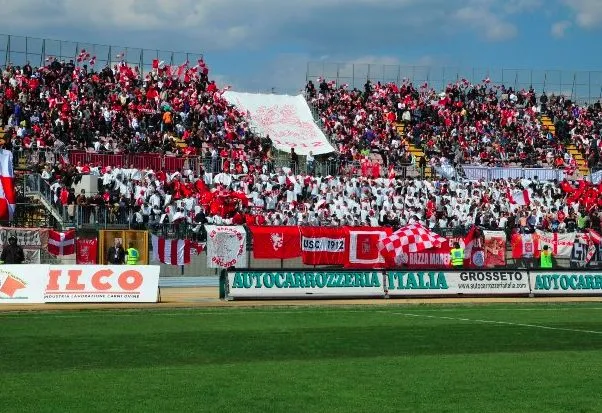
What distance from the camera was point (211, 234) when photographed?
39.3m

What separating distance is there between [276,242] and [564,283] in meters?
11.3

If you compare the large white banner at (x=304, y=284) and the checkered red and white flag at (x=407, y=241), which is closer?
the large white banner at (x=304, y=284)

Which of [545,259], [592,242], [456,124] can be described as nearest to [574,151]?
[456,124]

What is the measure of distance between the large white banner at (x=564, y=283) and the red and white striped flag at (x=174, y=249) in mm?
12711

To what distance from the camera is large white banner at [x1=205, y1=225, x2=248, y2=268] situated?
130 feet

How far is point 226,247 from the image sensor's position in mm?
39625

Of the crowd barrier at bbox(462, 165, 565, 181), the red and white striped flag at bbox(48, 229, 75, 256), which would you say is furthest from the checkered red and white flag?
the crowd barrier at bbox(462, 165, 565, 181)

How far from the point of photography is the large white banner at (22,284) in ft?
91.7

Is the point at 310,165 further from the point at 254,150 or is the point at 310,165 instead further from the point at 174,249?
the point at 174,249

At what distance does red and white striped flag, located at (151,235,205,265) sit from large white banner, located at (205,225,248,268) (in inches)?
24.0

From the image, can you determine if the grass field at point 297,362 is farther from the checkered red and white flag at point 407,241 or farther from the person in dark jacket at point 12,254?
the checkered red and white flag at point 407,241

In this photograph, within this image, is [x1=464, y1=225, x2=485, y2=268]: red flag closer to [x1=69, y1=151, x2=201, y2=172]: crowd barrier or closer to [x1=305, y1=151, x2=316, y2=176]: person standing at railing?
[x1=305, y1=151, x2=316, y2=176]: person standing at railing

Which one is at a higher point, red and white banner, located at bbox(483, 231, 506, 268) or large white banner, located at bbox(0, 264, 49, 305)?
red and white banner, located at bbox(483, 231, 506, 268)

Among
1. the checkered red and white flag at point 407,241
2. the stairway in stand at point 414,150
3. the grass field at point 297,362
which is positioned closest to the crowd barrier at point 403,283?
the grass field at point 297,362
